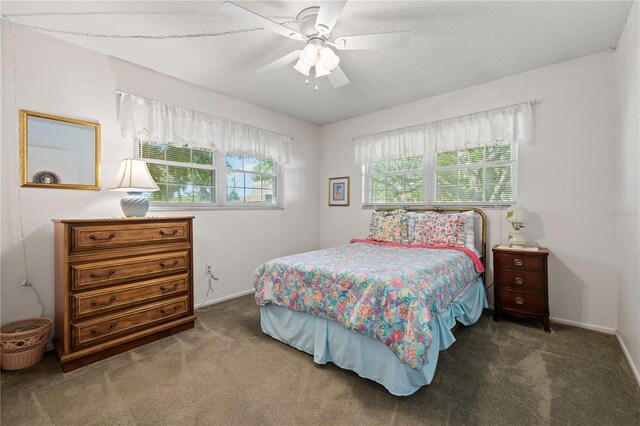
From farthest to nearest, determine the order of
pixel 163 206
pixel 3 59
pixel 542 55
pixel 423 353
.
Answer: pixel 163 206 → pixel 542 55 → pixel 3 59 → pixel 423 353

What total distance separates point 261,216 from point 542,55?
11.7 feet

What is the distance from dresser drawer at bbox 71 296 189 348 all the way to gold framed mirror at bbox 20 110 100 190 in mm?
1181

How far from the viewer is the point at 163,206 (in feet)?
10.2


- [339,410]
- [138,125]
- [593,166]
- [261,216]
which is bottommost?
[339,410]

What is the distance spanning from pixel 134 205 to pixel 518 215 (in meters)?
3.54

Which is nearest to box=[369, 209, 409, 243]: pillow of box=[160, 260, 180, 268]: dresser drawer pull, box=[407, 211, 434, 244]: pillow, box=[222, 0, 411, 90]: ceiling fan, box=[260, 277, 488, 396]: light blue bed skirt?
box=[407, 211, 434, 244]: pillow

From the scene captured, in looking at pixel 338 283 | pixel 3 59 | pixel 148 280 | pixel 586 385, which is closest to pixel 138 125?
pixel 3 59

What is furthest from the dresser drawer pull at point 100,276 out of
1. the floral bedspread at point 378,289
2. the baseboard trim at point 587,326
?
the baseboard trim at point 587,326

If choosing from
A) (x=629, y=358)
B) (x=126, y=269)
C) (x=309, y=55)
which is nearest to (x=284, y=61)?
(x=309, y=55)

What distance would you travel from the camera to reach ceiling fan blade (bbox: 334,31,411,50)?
6.20 ft

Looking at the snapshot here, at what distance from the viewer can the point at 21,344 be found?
2027 mm

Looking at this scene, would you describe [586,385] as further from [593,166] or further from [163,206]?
[163,206]

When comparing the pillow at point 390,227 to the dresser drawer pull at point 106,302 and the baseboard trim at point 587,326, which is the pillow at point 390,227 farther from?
the dresser drawer pull at point 106,302

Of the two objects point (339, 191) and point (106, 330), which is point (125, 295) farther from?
point (339, 191)
